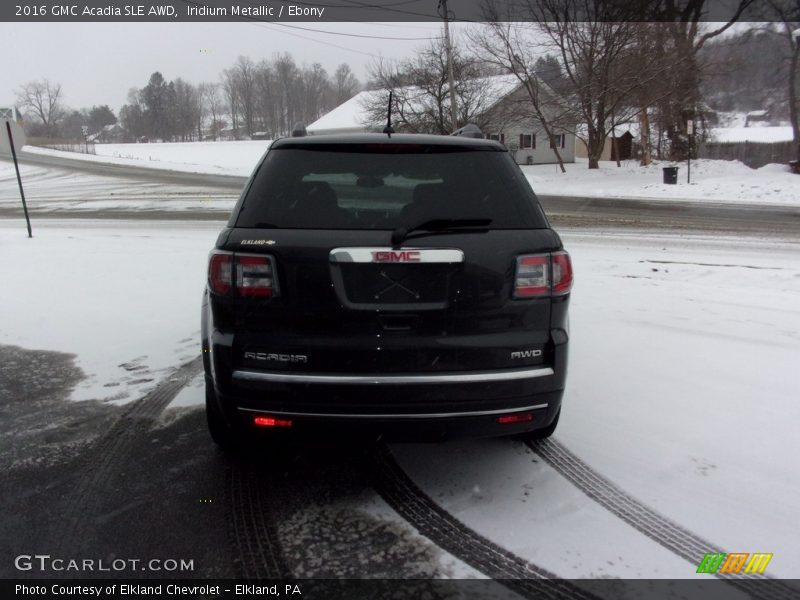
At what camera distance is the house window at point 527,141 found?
47338mm

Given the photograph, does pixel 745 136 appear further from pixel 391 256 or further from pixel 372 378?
pixel 372 378

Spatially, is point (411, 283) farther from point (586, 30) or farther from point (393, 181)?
point (586, 30)

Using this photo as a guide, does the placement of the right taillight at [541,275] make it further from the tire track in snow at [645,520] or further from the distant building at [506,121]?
the distant building at [506,121]

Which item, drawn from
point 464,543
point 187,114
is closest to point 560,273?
point 464,543

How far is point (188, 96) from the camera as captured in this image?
97062 mm

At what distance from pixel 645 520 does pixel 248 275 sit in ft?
7.11

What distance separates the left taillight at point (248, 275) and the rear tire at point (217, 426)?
689 millimetres

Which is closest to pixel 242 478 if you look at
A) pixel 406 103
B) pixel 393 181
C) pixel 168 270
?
pixel 393 181

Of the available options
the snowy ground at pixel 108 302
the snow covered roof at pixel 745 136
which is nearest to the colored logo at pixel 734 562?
the snowy ground at pixel 108 302

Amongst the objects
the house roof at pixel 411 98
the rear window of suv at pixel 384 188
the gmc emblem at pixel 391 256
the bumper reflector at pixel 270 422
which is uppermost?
the house roof at pixel 411 98

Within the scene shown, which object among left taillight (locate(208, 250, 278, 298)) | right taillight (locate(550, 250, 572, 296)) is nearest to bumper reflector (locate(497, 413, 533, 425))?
right taillight (locate(550, 250, 572, 296))

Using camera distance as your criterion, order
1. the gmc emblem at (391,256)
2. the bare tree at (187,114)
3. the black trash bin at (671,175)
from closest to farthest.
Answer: the gmc emblem at (391,256)
the black trash bin at (671,175)
the bare tree at (187,114)

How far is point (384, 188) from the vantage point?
317cm

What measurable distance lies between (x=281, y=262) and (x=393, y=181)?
31.6 inches
